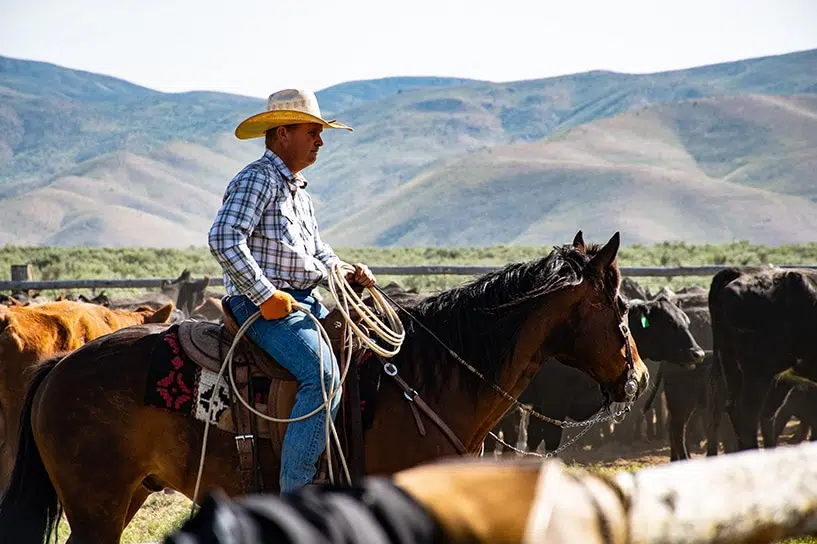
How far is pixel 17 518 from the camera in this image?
196 inches

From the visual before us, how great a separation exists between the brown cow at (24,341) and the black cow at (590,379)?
4.54 metres

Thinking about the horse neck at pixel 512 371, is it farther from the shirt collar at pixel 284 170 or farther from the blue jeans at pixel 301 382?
the shirt collar at pixel 284 170

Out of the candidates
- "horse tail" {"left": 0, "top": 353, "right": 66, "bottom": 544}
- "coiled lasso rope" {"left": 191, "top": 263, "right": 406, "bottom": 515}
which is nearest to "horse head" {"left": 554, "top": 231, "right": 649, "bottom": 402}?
"coiled lasso rope" {"left": 191, "top": 263, "right": 406, "bottom": 515}

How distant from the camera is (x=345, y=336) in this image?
493 centimetres

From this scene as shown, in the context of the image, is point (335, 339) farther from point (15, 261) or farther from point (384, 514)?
point (15, 261)

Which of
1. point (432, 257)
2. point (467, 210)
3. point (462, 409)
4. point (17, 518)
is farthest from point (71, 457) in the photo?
point (467, 210)

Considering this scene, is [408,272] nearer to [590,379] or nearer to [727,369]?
[590,379]

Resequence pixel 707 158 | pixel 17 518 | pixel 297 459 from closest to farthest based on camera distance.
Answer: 1. pixel 297 459
2. pixel 17 518
3. pixel 707 158

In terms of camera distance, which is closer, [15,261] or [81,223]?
[15,261]

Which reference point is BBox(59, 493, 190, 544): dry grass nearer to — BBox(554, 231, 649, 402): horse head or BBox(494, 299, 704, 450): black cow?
BBox(494, 299, 704, 450): black cow

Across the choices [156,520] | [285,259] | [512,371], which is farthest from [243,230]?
[156,520]

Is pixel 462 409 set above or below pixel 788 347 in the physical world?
above

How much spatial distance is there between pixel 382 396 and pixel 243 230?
1083 mm

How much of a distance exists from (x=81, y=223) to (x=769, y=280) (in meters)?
190
